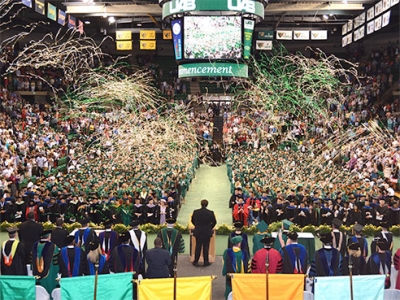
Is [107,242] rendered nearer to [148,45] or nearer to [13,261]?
[13,261]

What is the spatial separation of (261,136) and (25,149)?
13.3 meters

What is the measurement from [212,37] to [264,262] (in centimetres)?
1962

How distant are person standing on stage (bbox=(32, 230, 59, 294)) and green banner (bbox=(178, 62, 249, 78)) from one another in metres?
19.3

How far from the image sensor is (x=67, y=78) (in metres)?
35.0

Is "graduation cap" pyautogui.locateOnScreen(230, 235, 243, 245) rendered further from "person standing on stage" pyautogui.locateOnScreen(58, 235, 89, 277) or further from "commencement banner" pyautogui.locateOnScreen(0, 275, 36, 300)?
"commencement banner" pyautogui.locateOnScreen(0, 275, 36, 300)

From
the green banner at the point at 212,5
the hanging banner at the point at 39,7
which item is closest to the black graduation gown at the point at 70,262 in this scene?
the hanging banner at the point at 39,7

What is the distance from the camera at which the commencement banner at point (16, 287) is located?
27.7 ft

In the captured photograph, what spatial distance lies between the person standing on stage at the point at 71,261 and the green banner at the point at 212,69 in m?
19.4

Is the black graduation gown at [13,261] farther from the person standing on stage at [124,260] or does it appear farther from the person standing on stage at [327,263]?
the person standing on stage at [327,263]

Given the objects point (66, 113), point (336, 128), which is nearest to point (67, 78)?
point (66, 113)

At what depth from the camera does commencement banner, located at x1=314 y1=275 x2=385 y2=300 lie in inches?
330

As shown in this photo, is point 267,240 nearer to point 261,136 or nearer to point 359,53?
point 261,136

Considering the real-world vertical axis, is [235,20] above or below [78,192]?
above

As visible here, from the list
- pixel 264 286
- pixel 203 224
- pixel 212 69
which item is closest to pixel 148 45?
pixel 212 69
